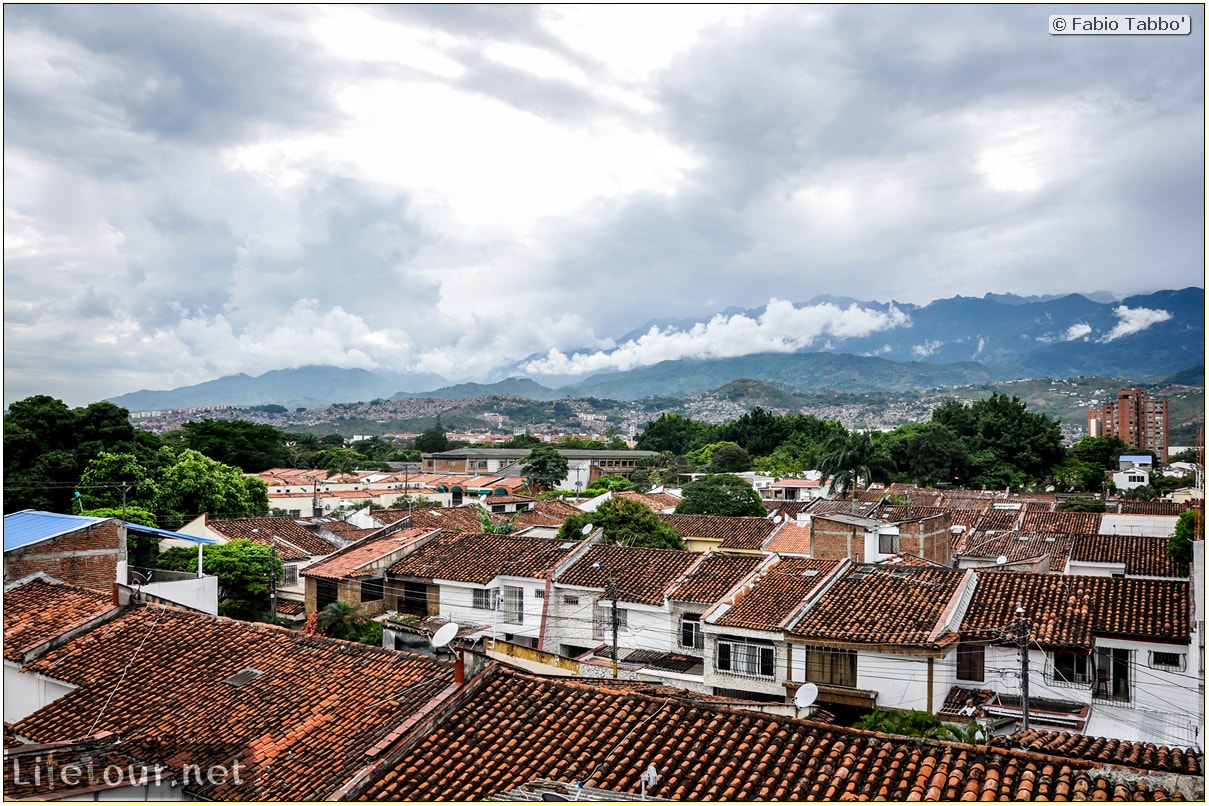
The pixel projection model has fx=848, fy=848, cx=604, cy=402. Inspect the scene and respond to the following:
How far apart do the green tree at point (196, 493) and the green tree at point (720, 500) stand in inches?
840

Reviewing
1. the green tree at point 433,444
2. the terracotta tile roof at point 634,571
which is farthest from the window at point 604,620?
the green tree at point 433,444

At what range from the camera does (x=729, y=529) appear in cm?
3631

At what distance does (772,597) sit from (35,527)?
14657mm

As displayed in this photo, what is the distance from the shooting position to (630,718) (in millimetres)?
9023

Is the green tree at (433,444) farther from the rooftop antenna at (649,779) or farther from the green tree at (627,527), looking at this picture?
the rooftop antenna at (649,779)

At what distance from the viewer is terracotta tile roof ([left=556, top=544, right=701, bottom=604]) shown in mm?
21000

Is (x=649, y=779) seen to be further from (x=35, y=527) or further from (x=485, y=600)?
(x=485, y=600)

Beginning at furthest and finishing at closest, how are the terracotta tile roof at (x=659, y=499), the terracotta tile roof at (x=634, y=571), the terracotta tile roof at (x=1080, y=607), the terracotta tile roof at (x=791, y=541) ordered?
the terracotta tile roof at (x=659, y=499)
the terracotta tile roof at (x=791, y=541)
the terracotta tile roof at (x=634, y=571)
the terracotta tile roof at (x=1080, y=607)

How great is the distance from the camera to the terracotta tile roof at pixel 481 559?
74.7 ft

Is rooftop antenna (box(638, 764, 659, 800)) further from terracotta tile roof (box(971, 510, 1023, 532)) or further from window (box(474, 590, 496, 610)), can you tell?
terracotta tile roof (box(971, 510, 1023, 532))

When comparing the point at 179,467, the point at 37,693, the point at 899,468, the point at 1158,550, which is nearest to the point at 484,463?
the point at 899,468

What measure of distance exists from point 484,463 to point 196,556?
7192 centimetres

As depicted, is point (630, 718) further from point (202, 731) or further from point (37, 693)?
point (37, 693)

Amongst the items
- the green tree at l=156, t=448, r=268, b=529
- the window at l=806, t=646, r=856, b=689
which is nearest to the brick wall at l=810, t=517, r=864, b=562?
the window at l=806, t=646, r=856, b=689
